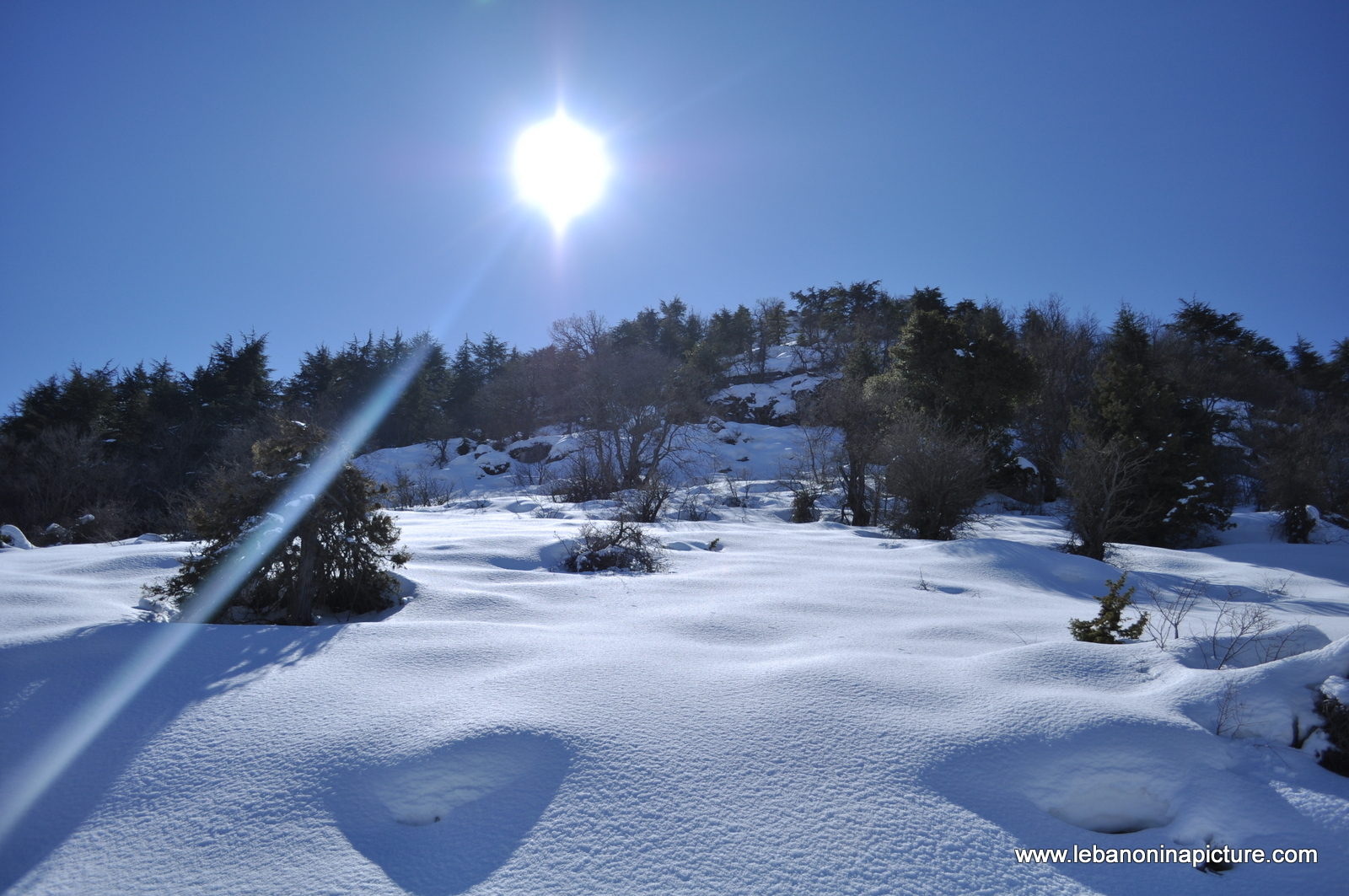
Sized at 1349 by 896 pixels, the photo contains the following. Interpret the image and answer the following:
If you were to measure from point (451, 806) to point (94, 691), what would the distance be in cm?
183

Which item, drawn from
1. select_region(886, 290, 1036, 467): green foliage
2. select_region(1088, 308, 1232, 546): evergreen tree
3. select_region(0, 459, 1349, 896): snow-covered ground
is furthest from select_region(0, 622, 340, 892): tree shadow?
select_region(886, 290, 1036, 467): green foliage

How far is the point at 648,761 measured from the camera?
6.32 feet

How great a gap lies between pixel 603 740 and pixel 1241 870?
72.9 inches

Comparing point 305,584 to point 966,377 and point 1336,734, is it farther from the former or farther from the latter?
point 966,377

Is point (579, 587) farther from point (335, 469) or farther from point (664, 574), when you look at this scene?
point (335, 469)

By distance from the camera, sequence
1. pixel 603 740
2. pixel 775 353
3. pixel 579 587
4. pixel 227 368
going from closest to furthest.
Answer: pixel 603 740 → pixel 579 587 → pixel 227 368 → pixel 775 353

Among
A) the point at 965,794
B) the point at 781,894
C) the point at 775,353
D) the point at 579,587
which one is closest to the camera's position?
the point at 781,894

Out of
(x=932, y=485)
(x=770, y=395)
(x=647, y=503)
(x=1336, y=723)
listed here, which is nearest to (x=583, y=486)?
(x=647, y=503)

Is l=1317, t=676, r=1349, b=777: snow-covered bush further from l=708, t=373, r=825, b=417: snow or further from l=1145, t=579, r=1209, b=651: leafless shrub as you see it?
l=708, t=373, r=825, b=417: snow

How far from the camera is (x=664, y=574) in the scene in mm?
5496

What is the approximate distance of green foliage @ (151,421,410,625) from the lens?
399cm

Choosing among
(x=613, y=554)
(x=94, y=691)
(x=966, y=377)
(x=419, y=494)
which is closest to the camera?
(x=94, y=691)

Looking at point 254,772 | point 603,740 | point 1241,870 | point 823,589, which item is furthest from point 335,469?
point 1241,870

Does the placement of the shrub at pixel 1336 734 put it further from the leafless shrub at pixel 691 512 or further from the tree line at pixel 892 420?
the leafless shrub at pixel 691 512
